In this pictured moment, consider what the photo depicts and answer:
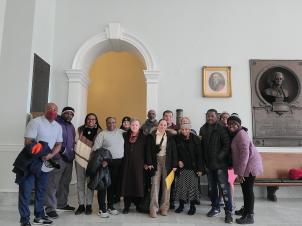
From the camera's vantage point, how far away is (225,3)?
22.3ft

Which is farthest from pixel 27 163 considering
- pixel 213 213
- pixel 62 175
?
pixel 213 213

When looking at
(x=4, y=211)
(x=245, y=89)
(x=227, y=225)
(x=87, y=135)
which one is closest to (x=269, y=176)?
(x=245, y=89)

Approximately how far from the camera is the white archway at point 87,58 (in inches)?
252

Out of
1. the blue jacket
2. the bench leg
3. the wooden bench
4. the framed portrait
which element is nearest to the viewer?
the blue jacket

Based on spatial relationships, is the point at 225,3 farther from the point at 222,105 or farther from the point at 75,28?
the point at 75,28

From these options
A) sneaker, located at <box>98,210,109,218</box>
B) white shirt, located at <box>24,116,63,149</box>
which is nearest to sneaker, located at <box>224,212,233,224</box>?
sneaker, located at <box>98,210,109,218</box>

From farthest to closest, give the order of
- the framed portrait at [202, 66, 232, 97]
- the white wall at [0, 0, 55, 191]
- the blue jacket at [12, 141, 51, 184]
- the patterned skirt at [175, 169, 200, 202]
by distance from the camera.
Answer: the framed portrait at [202, 66, 232, 97], the white wall at [0, 0, 55, 191], the patterned skirt at [175, 169, 200, 202], the blue jacket at [12, 141, 51, 184]

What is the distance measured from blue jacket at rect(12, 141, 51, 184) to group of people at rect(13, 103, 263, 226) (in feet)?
0.95

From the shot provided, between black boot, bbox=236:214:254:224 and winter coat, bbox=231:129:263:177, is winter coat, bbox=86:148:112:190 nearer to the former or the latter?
winter coat, bbox=231:129:263:177

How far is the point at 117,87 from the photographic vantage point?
32.5 ft

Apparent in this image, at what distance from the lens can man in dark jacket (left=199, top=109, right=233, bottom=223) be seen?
4133 millimetres

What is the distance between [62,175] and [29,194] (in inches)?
38.9

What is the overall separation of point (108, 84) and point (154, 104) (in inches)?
156

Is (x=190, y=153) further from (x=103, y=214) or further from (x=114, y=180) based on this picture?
(x=103, y=214)
